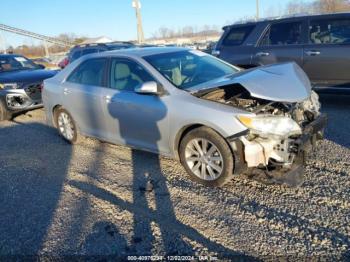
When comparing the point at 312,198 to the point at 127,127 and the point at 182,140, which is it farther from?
the point at 127,127

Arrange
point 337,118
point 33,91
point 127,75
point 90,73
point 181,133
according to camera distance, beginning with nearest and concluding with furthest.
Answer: point 181,133, point 127,75, point 90,73, point 337,118, point 33,91

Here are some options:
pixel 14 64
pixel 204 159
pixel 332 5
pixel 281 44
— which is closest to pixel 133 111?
pixel 204 159

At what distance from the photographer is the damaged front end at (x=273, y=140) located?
12.3 feet

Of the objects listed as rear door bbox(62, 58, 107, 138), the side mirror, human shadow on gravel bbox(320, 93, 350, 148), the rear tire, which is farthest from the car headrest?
the rear tire

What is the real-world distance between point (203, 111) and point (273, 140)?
0.83 metres

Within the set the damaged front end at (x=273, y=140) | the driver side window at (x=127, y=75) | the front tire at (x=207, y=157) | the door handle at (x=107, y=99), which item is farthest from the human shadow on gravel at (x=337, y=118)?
the door handle at (x=107, y=99)

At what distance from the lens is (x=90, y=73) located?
218 inches

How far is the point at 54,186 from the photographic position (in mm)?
4551

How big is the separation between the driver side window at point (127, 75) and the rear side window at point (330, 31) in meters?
4.17

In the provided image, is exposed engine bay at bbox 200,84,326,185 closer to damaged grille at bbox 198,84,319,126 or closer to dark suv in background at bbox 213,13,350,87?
damaged grille at bbox 198,84,319,126

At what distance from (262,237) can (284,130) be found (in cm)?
Answer: 126

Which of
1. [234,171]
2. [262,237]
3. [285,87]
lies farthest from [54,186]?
[285,87]

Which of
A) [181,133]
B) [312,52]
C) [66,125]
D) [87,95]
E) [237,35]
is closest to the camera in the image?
[181,133]

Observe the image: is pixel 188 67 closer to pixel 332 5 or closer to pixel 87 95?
pixel 87 95
